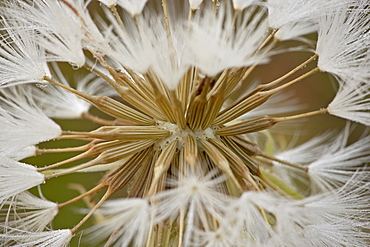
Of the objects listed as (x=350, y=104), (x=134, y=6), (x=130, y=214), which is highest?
(x=134, y=6)

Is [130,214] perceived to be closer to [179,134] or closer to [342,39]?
[179,134]

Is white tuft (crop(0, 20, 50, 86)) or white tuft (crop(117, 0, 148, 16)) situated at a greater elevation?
white tuft (crop(117, 0, 148, 16))

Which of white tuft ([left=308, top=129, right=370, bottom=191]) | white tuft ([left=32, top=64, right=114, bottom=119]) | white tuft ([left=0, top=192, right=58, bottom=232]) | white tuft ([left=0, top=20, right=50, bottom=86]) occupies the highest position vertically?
white tuft ([left=0, top=20, right=50, bottom=86])

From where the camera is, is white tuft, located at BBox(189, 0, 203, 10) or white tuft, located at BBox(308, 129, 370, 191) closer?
white tuft, located at BBox(189, 0, 203, 10)

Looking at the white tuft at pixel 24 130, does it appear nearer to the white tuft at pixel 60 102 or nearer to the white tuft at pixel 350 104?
the white tuft at pixel 60 102

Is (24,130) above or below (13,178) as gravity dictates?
above

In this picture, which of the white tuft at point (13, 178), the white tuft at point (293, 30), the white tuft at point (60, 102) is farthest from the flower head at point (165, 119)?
the white tuft at point (60, 102)

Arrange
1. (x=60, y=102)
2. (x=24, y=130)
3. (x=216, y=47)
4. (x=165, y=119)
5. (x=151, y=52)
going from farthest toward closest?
(x=60, y=102)
(x=165, y=119)
(x=24, y=130)
(x=151, y=52)
(x=216, y=47)

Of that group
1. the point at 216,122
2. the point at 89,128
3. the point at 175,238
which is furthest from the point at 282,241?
the point at 89,128

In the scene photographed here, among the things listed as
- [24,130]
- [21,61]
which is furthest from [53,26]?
[24,130]

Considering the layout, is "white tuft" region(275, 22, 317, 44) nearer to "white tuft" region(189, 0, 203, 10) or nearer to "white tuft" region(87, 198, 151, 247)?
"white tuft" region(189, 0, 203, 10)

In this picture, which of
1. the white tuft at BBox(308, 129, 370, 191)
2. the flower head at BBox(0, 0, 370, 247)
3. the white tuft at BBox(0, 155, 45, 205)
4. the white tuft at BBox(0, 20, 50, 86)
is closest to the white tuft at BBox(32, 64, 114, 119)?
the flower head at BBox(0, 0, 370, 247)
